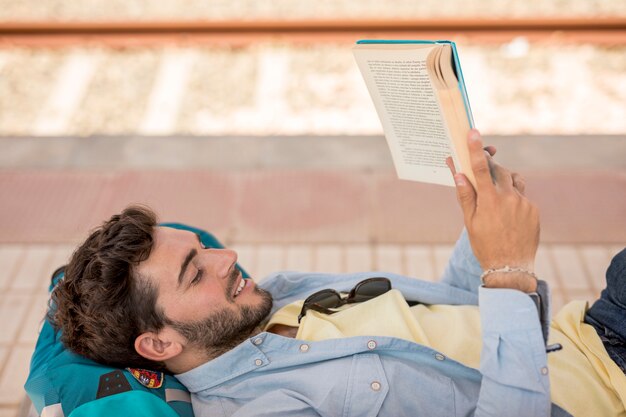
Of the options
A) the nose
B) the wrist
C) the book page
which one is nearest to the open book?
the book page

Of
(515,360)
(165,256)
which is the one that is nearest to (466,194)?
(515,360)

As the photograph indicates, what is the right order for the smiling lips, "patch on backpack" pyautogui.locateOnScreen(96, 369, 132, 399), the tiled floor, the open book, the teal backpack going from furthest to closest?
the tiled floor, the smiling lips, "patch on backpack" pyautogui.locateOnScreen(96, 369, 132, 399), the teal backpack, the open book

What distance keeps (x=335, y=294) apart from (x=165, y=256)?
0.62 metres

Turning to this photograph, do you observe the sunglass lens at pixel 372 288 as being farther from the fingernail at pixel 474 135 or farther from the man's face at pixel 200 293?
the fingernail at pixel 474 135

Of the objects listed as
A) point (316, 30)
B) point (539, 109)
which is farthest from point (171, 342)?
point (316, 30)

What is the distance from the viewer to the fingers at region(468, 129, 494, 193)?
171 cm

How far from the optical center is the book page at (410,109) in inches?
69.9

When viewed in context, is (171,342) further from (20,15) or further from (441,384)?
(20,15)

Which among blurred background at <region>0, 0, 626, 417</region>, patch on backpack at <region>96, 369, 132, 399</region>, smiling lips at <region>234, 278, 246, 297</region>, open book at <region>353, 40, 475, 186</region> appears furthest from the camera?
blurred background at <region>0, 0, 626, 417</region>

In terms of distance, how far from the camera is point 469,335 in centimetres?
234

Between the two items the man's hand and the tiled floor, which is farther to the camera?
the tiled floor

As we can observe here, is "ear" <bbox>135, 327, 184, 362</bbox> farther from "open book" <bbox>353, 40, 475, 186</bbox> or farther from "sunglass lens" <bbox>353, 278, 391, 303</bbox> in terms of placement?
"open book" <bbox>353, 40, 475, 186</bbox>

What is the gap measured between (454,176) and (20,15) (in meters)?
5.43

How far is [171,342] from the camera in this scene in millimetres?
2287
